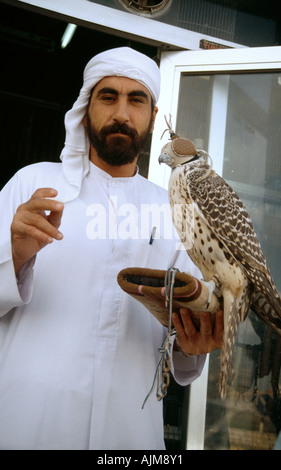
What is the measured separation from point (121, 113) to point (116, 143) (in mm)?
110

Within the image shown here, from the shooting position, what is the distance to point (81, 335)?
4.87ft

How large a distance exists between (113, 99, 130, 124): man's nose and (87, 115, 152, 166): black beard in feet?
0.06

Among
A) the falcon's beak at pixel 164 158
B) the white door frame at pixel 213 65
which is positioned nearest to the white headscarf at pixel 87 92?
the falcon's beak at pixel 164 158

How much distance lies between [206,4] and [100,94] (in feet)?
5.52

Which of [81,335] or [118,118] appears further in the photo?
[118,118]

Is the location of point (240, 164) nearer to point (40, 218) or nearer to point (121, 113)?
point (121, 113)

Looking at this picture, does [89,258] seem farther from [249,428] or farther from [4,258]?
[249,428]

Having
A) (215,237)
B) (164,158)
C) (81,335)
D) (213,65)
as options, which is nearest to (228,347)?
(215,237)

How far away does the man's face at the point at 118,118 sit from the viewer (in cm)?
163

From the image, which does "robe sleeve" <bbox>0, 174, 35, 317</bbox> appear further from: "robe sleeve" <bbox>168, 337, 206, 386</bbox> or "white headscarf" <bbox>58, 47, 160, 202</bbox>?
"robe sleeve" <bbox>168, 337, 206, 386</bbox>

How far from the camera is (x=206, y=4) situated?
9.52 feet

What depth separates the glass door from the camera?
250 centimetres

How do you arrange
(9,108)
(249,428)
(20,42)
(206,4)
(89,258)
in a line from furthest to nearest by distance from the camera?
(9,108)
(20,42)
(206,4)
(249,428)
(89,258)

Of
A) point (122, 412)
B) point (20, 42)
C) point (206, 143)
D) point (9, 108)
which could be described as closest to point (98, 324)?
point (122, 412)
